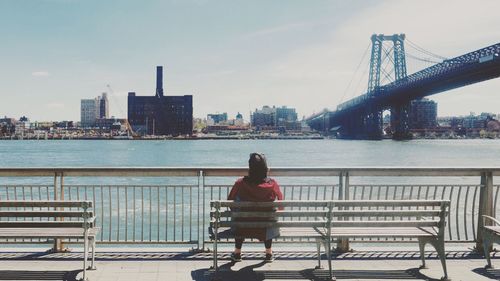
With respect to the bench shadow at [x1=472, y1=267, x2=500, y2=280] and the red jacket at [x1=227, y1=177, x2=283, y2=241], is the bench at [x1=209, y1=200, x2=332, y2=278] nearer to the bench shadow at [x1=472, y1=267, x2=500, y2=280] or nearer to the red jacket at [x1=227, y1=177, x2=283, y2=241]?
the red jacket at [x1=227, y1=177, x2=283, y2=241]

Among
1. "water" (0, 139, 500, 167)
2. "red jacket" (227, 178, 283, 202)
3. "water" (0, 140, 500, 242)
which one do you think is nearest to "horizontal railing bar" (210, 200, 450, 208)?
"red jacket" (227, 178, 283, 202)

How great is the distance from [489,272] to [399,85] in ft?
257

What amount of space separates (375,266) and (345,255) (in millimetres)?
568

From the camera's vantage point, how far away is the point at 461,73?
56125 millimetres

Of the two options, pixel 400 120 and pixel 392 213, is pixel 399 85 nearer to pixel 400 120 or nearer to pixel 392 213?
pixel 400 120

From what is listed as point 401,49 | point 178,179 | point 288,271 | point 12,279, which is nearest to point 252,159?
point 288,271

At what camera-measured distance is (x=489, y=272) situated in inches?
235

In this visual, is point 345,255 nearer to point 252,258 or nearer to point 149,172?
point 252,258

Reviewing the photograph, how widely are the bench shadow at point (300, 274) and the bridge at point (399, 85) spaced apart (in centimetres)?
5051

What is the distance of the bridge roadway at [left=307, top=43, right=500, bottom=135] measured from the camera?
5294 cm

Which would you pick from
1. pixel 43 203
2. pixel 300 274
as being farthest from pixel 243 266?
pixel 43 203

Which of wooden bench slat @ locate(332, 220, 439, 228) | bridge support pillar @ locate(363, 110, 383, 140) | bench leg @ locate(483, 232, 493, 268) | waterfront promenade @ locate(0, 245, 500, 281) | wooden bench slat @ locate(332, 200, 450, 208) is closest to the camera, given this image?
wooden bench slat @ locate(332, 200, 450, 208)

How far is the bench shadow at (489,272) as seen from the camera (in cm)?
580

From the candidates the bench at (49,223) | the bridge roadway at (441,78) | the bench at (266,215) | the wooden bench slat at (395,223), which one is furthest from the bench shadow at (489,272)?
the bridge roadway at (441,78)
